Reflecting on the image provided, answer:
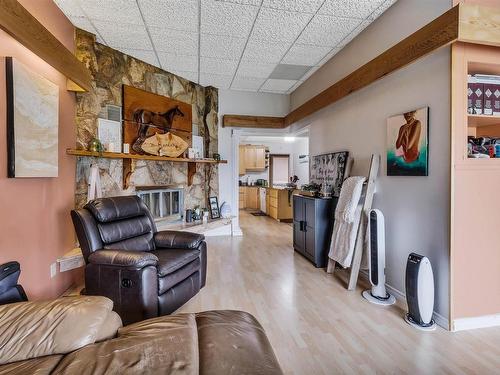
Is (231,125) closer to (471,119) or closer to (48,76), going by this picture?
(48,76)

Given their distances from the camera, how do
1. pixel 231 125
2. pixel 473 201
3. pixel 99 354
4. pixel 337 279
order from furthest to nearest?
pixel 231 125 → pixel 337 279 → pixel 473 201 → pixel 99 354

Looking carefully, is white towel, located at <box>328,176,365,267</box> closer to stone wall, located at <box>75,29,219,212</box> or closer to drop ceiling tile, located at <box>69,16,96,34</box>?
stone wall, located at <box>75,29,219,212</box>

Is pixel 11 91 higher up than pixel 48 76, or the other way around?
pixel 48 76

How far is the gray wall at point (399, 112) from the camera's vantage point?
215 cm

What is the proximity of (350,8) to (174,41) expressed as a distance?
6.32 feet

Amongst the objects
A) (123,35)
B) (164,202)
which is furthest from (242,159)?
(123,35)

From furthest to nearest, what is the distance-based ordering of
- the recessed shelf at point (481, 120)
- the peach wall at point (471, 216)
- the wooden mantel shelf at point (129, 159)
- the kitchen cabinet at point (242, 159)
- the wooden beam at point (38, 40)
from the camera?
the kitchen cabinet at point (242, 159) → the wooden mantel shelf at point (129, 159) → the recessed shelf at point (481, 120) → the peach wall at point (471, 216) → the wooden beam at point (38, 40)

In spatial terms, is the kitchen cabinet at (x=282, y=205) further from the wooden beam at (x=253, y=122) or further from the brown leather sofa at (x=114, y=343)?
the brown leather sofa at (x=114, y=343)

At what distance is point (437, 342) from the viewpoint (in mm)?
1968

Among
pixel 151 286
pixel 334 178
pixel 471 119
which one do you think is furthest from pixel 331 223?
pixel 151 286

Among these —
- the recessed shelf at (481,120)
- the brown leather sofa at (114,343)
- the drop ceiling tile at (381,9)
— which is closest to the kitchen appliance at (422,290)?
the recessed shelf at (481,120)

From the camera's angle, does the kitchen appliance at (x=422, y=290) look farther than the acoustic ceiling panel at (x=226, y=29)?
No

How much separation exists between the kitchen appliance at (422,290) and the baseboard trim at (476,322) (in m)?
0.15

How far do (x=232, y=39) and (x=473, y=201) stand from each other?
9.22 ft
